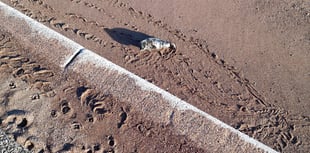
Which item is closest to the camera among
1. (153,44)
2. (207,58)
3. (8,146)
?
(8,146)

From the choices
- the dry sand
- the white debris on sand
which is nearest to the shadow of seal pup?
the dry sand

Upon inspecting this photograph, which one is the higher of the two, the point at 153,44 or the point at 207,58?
→ the point at 153,44

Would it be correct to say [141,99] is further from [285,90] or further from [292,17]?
[292,17]

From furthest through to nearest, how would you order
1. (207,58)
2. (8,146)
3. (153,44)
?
(207,58), (153,44), (8,146)

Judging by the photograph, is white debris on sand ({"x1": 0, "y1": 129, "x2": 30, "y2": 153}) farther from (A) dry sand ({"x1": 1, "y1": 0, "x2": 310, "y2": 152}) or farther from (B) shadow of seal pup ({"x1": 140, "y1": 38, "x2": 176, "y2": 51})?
(B) shadow of seal pup ({"x1": 140, "y1": 38, "x2": 176, "y2": 51})

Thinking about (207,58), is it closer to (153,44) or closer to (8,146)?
(153,44)

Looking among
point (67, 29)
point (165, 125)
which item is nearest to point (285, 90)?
point (165, 125)

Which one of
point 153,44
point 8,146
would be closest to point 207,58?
point 153,44

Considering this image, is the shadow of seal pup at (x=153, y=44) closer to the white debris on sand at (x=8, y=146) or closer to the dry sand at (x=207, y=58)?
the dry sand at (x=207, y=58)
